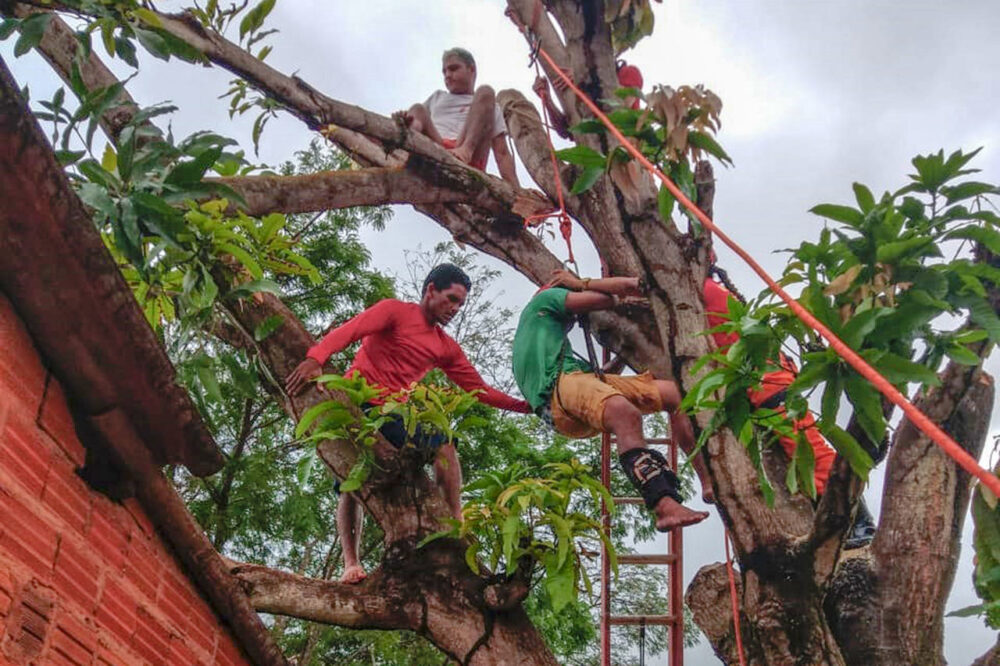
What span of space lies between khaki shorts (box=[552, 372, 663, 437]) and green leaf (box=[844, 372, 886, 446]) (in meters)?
1.95

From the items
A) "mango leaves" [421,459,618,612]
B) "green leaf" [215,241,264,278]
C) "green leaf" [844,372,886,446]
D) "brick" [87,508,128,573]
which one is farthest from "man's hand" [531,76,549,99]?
"brick" [87,508,128,573]

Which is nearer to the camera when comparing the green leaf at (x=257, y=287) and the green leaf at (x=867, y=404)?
the green leaf at (x=867, y=404)

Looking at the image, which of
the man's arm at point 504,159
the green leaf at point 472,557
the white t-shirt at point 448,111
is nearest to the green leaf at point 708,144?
the green leaf at point 472,557

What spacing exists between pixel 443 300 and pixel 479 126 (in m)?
1.73

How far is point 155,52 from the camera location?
302 cm

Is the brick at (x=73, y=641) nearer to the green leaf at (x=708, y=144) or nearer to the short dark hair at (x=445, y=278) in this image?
the green leaf at (x=708, y=144)

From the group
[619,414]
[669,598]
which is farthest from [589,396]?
[669,598]

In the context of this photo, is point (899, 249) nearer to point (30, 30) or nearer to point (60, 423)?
point (60, 423)

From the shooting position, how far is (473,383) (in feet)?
17.3

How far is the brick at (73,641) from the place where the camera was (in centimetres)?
211

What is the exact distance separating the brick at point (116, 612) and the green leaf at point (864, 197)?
2.04m

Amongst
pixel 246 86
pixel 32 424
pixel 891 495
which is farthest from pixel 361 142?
pixel 32 424

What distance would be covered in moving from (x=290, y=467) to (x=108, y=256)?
595 centimetres

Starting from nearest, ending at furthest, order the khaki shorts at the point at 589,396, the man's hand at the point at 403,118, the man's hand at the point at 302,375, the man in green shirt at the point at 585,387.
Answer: the man in green shirt at the point at 585,387
the man's hand at the point at 302,375
the khaki shorts at the point at 589,396
the man's hand at the point at 403,118
